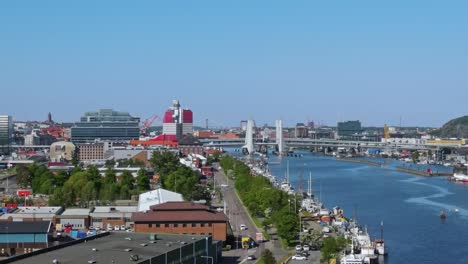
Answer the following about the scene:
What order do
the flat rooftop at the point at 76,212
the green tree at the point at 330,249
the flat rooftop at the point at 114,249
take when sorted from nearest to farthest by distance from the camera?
the flat rooftop at the point at 114,249 < the green tree at the point at 330,249 < the flat rooftop at the point at 76,212

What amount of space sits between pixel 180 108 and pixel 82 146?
569 inches

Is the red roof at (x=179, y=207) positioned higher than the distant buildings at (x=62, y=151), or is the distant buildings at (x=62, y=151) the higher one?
the distant buildings at (x=62, y=151)

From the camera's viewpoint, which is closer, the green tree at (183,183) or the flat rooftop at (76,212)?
the flat rooftop at (76,212)

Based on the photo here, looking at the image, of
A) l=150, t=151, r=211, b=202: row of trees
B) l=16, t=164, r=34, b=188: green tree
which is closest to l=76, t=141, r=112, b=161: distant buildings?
l=150, t=151, r=211, b=202: row of trees

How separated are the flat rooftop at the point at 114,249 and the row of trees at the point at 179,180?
6.23m

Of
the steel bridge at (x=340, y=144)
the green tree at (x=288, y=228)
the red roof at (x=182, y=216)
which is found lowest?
the green tree at (x=288, y=228)

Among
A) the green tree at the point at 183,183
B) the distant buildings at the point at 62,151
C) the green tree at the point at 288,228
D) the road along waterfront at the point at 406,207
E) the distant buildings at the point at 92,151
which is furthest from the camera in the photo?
the distant buildings at the point at 92,151

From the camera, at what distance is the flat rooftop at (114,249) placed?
6039 millimetres

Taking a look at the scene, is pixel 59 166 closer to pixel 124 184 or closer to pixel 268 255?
pixel 124 184

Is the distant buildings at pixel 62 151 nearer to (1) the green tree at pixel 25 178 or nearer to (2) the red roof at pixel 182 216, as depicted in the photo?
(1) the green tree at pixel 25 178

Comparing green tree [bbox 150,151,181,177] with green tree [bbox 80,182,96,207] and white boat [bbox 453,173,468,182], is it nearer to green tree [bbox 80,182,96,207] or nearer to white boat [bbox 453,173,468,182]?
green tree [bbox 80,182,96,207]

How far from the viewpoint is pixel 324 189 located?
18219 mm

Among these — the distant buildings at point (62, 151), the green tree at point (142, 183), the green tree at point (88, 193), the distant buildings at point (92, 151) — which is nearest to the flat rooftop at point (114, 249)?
the green tree at point (88, 193)

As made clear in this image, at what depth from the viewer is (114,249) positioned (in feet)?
21.4
